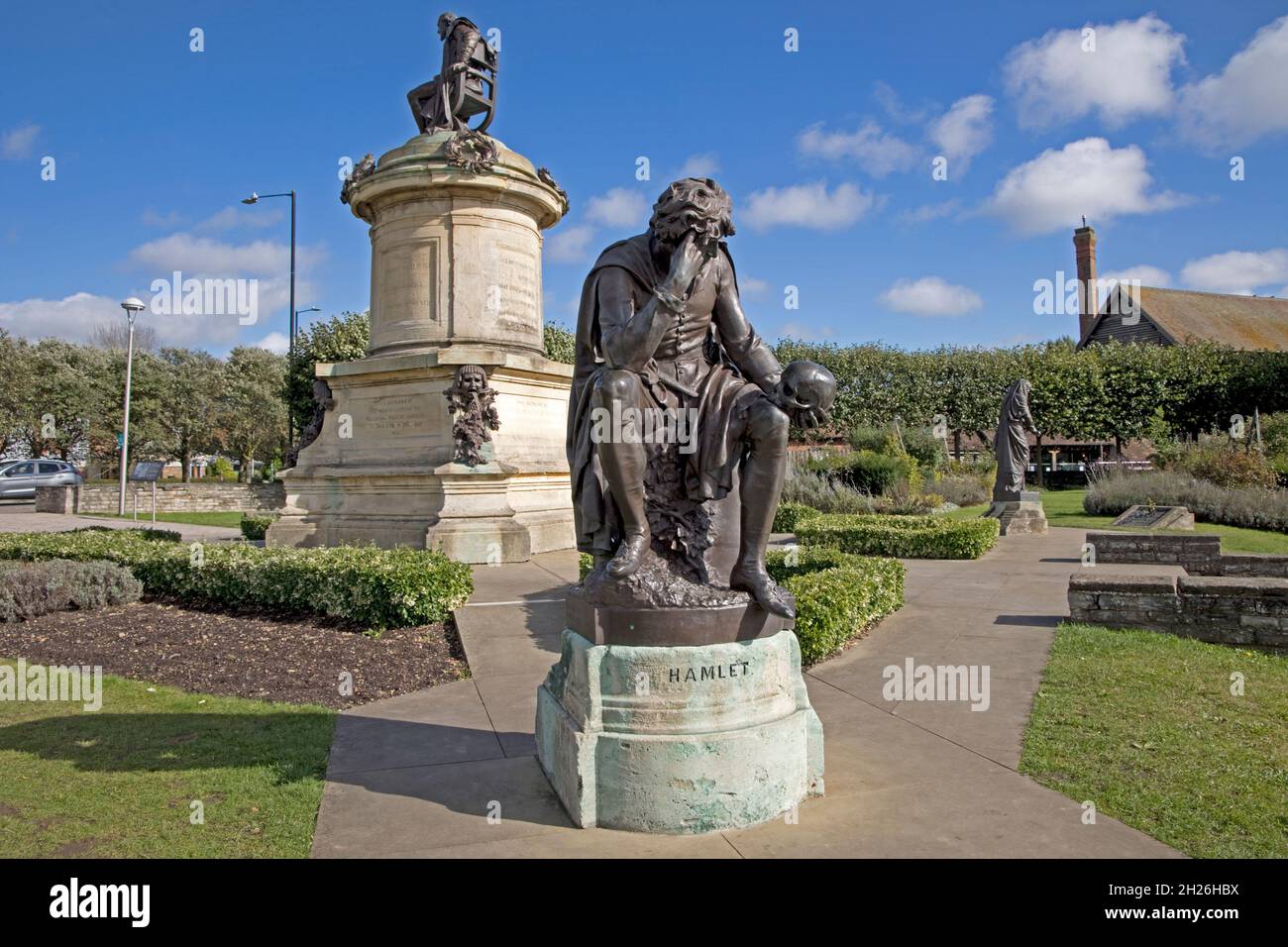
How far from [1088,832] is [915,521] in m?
12.2

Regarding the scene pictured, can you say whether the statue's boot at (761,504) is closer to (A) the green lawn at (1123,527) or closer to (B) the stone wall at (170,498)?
(A) the green lawn at (1123,527)

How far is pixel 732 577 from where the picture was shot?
4.18m

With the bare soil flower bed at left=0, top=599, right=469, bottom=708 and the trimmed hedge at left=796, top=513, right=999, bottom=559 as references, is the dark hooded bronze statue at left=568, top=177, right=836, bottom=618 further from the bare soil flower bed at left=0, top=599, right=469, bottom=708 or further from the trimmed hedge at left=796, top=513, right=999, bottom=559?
the trimmed hedge at left=796, top=513, right=999, bottom=559

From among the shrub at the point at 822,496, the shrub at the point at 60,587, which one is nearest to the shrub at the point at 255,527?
the shrub at the point at 60,587

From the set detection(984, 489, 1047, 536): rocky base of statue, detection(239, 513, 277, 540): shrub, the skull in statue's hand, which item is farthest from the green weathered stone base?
detection(984, 489, 1047, 536): rocky base of statue

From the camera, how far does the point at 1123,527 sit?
697 inches

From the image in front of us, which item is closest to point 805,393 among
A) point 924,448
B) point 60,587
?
point 60,587

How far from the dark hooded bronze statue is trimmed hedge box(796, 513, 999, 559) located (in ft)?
35.0

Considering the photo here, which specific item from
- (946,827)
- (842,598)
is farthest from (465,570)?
(946,827)

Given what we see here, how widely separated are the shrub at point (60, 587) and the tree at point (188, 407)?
134 ft

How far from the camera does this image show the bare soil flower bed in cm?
675

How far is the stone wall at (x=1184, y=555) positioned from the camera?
10.3 m

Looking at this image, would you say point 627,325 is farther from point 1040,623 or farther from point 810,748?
point 1040,623

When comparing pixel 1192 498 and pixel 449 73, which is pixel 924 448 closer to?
pixel 1192 498
